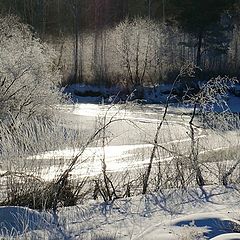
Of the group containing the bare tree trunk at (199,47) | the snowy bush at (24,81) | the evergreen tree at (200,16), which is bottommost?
the snowy bush at (24,81)

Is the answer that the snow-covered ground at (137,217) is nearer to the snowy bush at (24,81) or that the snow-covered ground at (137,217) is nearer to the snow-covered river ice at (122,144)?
the snow-covered river ice at (122,144)

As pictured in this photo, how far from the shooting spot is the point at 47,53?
2561cm

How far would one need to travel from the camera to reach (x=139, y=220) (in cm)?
763

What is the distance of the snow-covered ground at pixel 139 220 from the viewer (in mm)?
6934

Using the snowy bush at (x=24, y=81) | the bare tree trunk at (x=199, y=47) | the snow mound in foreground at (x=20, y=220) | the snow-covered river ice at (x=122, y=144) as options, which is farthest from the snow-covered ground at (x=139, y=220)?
the bare tree trunk at (x=199, y=47)

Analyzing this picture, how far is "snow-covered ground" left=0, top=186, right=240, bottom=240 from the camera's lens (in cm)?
693

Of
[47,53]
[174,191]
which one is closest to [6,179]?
[174,191]

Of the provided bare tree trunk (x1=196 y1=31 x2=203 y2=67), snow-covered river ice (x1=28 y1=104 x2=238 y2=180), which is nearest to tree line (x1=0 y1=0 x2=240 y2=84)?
bare tree trunk (x1=196 y1=31 x2=203 y2=67)

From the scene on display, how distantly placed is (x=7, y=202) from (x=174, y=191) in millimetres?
2725

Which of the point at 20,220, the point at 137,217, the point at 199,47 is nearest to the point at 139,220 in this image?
the point at 137,217

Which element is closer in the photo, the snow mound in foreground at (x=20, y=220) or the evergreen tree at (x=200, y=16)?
the snow mound in foreground at (x=20, y=220)

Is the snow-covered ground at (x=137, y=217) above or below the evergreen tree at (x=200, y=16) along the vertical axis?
below

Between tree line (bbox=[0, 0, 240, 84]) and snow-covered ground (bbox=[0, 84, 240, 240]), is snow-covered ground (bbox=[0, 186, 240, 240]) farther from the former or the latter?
tree line (bbox=[0, 0, 240, 84])

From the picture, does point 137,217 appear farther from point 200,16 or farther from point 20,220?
point 200,16
